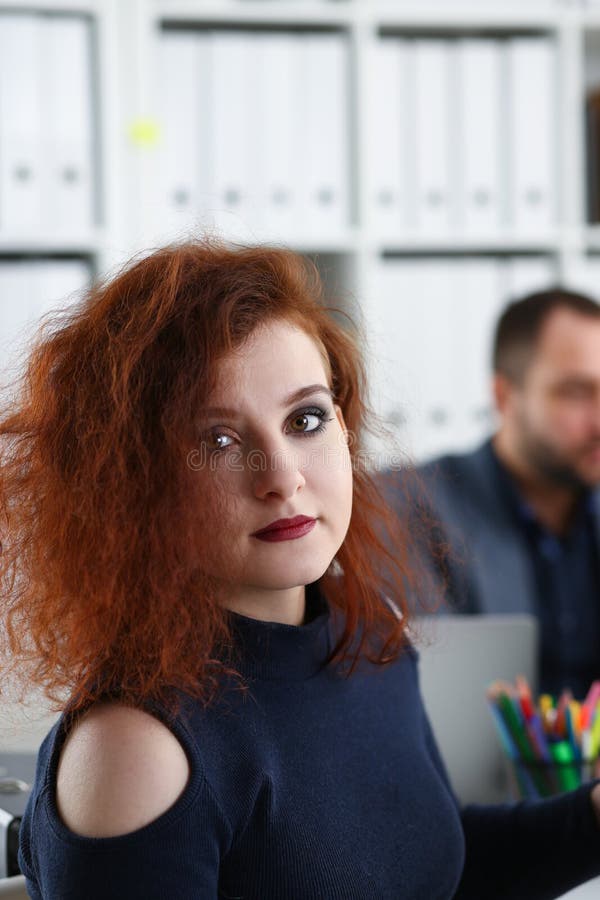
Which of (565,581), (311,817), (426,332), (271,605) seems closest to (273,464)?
(271,605)

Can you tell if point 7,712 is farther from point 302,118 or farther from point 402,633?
point 302,118

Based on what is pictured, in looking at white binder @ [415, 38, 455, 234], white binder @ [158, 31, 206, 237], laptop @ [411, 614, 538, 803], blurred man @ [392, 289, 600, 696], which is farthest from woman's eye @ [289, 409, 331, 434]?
white binder @ [415, 38, 455, 234]

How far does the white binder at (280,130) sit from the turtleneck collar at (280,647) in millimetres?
1551

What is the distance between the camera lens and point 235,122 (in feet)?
7.35

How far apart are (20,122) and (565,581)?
52.0 inches

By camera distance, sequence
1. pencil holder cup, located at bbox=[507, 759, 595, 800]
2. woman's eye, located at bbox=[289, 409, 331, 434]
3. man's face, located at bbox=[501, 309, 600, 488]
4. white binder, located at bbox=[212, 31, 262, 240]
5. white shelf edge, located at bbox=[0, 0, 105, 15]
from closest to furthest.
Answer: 1. woman's eye, located at bbox=[289, 409, 331, 434]
2. pencil holder cup, located at bbox=[507, 759, 595, 800]
3. man's face, located at bbox=[501, 309, 600, 488]
4. white shelf edge, located at bbox=[0, 0, 105, 15]
5. white binder, located at bbox=[212, 31, 262, 240]

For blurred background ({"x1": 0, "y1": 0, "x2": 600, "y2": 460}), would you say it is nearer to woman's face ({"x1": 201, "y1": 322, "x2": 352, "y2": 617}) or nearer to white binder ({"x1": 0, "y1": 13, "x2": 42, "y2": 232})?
white binder ({"x1": 0, "y1": 13, "x2": 42, "y2": 232})

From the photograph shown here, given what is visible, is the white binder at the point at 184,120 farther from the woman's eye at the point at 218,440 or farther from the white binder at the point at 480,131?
the woman's eye at the point at 218,440

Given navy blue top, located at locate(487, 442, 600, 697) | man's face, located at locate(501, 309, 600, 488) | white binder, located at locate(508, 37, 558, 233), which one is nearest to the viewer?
navy blue top, located at locate(487, 442, 600, 697)

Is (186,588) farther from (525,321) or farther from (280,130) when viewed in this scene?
(280,130)

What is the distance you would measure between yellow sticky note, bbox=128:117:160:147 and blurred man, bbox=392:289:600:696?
2.52ft

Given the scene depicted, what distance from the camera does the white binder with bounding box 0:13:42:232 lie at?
213 centimetres

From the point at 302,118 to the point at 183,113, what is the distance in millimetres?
240

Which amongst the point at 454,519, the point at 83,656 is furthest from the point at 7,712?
the point at 454,519
